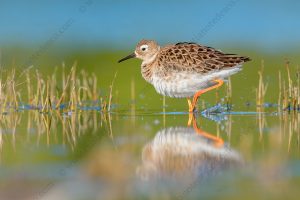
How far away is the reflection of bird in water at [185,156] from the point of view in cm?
838

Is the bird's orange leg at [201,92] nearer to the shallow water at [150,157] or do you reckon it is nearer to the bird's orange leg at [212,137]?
the shallow water at [150,157]

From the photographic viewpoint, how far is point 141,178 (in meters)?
8.12

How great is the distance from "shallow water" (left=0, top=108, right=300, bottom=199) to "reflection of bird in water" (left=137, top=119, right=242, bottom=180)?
1 cm

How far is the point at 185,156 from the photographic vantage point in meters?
9.17

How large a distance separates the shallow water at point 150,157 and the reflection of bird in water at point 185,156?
1cm

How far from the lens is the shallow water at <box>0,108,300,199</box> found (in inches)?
300

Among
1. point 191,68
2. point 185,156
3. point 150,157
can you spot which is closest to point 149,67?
point 191,68

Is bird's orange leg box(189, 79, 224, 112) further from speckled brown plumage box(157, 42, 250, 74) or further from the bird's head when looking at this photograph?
the bird's head

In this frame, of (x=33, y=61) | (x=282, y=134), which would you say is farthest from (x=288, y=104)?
(x=33, y=61)

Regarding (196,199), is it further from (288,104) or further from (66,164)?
(288,104)

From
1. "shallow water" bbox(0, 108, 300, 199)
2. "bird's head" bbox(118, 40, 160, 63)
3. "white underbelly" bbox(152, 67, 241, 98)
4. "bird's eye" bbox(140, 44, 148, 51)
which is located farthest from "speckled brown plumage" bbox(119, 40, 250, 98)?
"bird's eye" bbox(140, 44, 148, 51)

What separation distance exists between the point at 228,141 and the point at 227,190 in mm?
2996

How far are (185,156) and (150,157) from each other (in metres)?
0.48

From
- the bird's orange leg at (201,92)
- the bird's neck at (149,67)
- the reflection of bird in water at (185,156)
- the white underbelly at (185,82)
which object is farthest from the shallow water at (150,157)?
the bird's neck at (149,67)
